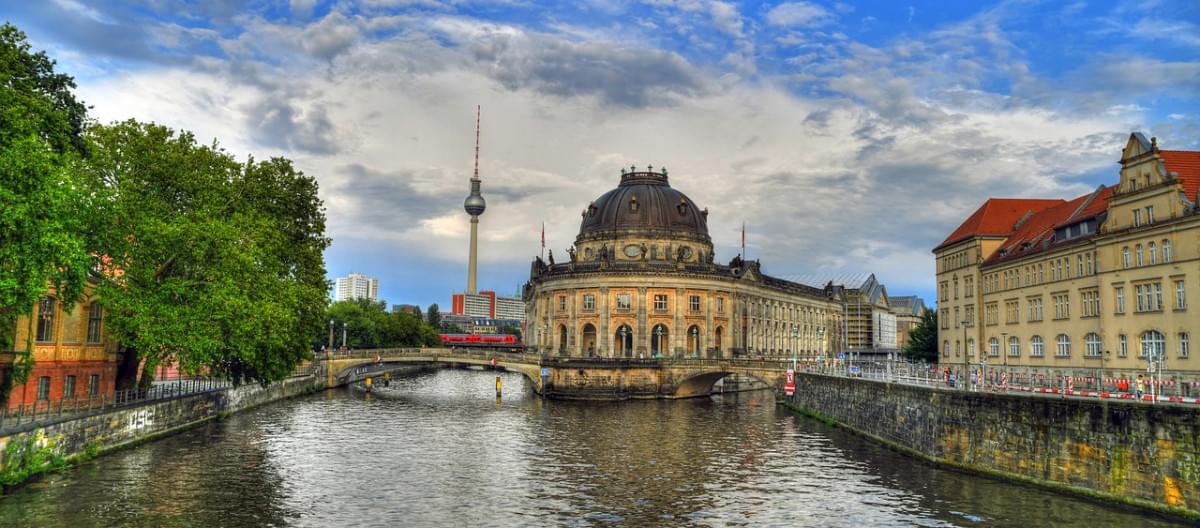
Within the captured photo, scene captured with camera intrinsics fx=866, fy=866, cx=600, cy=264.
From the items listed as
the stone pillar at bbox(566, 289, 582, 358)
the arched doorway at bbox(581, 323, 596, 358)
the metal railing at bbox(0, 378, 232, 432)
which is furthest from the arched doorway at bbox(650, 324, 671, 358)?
the metal railing at bbox(0, 378, 232, 432)

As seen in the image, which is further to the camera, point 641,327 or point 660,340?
point 660,340

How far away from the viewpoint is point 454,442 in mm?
52344

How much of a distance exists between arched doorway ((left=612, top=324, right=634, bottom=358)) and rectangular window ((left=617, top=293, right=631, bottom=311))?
2263mm

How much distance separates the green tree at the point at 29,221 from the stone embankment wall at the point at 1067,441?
3778cm

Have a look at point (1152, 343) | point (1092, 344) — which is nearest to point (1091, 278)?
point (1092, 344)

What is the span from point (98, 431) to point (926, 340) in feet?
248

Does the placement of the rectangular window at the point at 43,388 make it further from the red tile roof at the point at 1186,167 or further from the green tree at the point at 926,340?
the green tree at the point at 926,340

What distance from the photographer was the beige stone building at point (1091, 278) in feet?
156

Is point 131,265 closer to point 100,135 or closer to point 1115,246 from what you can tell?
point 100,135

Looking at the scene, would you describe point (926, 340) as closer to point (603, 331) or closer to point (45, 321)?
point (603, 331)

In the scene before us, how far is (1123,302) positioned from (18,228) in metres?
57.2

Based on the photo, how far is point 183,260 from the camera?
4672 centimetres

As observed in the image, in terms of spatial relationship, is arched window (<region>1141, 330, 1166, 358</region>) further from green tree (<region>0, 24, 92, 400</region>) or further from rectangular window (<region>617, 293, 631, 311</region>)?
rectangular window (<region>617, 293, 631, 311</region>)

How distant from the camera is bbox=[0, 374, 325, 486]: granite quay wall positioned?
32.5 meters
